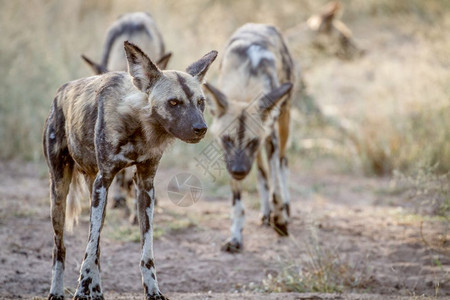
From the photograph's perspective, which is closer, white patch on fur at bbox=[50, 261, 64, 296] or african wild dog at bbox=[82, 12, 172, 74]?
white patch on fur at bbox=[50, 261, 64, 296]

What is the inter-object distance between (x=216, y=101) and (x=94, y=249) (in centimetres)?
185

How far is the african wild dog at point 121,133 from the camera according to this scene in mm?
2812

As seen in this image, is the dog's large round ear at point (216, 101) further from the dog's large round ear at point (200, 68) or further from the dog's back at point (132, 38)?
the dog's back at point (132, 38)

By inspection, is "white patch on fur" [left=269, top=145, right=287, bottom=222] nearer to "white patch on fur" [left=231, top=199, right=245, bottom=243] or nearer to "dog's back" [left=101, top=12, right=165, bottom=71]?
"white patch on fur" [left=231, top=199, right=245, bottom=243]

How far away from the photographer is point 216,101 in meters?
4.50

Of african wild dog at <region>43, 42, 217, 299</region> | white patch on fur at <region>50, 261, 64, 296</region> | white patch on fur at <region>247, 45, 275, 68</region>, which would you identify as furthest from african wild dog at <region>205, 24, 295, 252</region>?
white patch on fur at <region>50, 261, 64, 296</region>

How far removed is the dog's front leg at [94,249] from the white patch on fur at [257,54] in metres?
2.31

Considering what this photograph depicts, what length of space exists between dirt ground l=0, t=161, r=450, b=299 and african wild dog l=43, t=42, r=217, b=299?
374 millimetres

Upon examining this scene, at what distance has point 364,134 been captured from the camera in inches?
281

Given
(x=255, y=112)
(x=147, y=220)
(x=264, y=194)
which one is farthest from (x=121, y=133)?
(x=264, y=194)

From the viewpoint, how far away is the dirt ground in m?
3.71

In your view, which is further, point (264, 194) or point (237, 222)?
point (264, 194)

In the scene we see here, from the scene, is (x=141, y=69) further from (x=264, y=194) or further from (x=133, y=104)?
(x=264, y=194)

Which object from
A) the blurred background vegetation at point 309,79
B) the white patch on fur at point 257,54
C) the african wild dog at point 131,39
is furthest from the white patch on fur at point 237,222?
the african wild dog at point 131,39
